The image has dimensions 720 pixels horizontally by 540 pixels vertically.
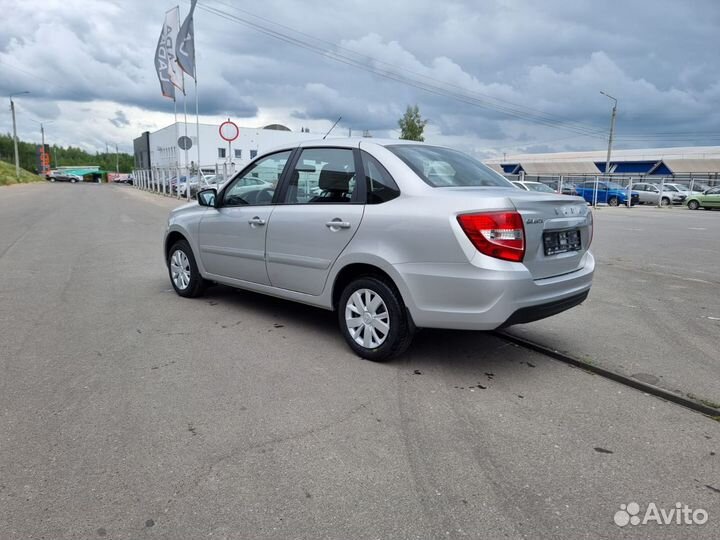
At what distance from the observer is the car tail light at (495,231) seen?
3635 mm

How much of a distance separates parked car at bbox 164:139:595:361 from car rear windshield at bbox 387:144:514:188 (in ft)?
0.06

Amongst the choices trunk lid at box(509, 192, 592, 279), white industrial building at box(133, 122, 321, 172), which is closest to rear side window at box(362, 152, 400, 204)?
trunk lid at box(509, 192, 592, 279)

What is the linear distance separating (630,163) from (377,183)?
69040 millimetres

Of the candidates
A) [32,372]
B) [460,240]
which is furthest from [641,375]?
[32,372]

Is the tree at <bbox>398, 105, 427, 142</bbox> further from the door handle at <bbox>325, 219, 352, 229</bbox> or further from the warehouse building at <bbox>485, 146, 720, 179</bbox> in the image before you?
the door handle at <bbox>325, 219, 352, 229</bbox>

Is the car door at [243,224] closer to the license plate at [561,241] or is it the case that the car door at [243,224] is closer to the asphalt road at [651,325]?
the license plate at [561,241]

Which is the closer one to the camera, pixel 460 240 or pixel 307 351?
pixel 460 240

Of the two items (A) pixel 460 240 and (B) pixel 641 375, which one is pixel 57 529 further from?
(B) pixel 641 375

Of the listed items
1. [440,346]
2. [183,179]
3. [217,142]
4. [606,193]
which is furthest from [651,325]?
[217,142]

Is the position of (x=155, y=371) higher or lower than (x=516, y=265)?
lower

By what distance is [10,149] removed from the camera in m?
111

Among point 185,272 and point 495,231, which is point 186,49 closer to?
point 185,272

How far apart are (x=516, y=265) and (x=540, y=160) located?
3101 inches

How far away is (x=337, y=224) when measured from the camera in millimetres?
4410
